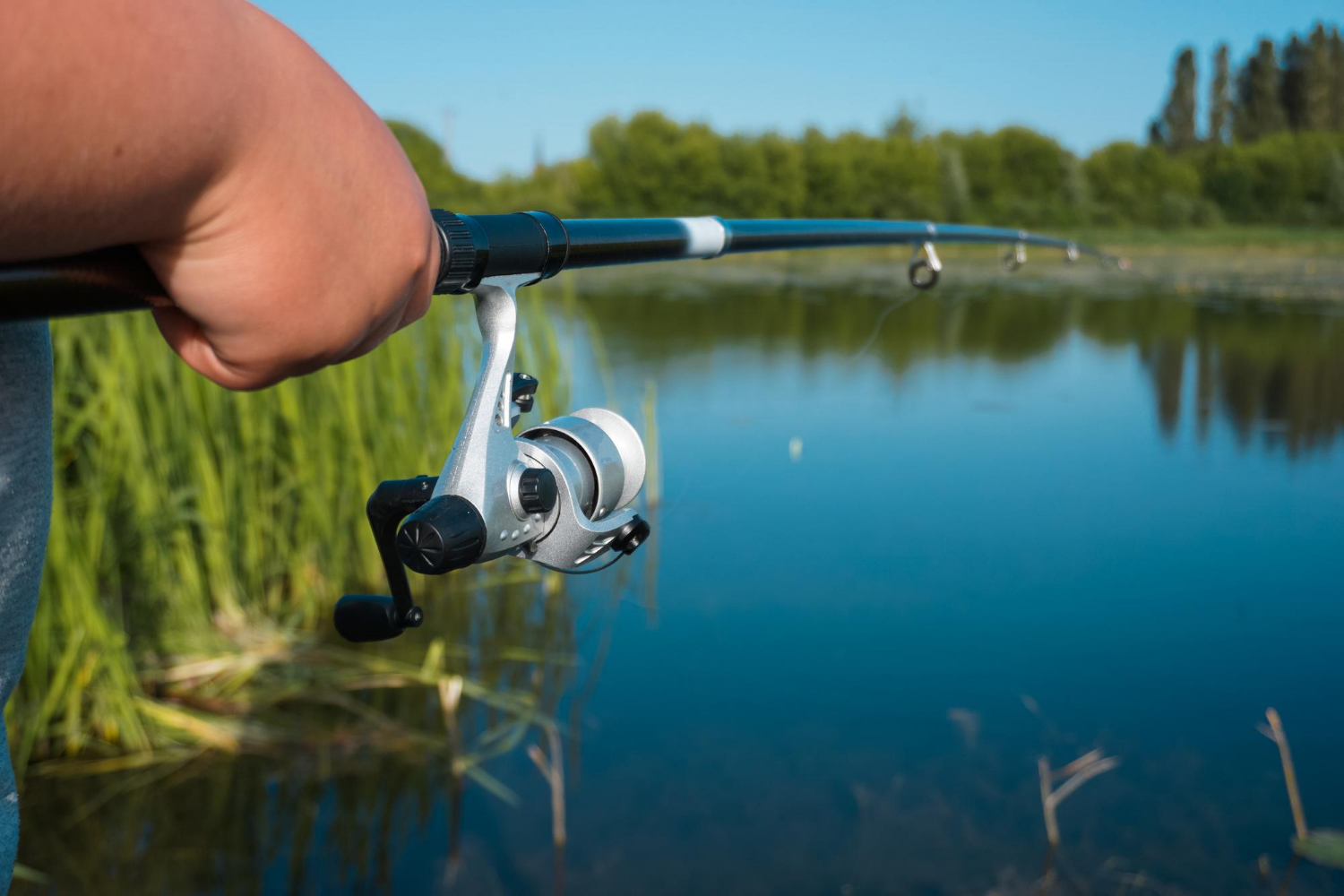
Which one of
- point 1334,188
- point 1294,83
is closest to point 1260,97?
point 1294,83

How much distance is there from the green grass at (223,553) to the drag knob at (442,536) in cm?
144

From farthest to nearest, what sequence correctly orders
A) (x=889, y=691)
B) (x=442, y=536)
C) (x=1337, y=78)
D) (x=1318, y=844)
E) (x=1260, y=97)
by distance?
(x=1260, y=97) < (x=1337, y=78) < (x=889, y=691) < (x=1318, y=844) < (x=442, y=536)

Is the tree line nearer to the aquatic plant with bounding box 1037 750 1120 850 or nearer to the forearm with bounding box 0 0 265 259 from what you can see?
the aquatic plant with bounding box 1037 750 1120 850

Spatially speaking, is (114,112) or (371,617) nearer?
(114,112)

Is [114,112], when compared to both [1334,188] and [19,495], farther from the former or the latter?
[1334,188]

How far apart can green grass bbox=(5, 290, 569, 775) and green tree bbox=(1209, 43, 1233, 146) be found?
42945 mm

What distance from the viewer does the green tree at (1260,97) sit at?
35.8 m

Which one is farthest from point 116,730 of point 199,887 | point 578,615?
point 578,615

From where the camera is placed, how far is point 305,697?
2443 mm

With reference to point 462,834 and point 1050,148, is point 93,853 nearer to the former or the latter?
point 462,834

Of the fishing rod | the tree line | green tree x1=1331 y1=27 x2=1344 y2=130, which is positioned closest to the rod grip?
the fishing rod

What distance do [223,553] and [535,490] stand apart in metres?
2.00

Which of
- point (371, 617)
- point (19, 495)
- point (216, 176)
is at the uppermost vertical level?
point (216, 176)

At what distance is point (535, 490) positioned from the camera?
60 centimetres
